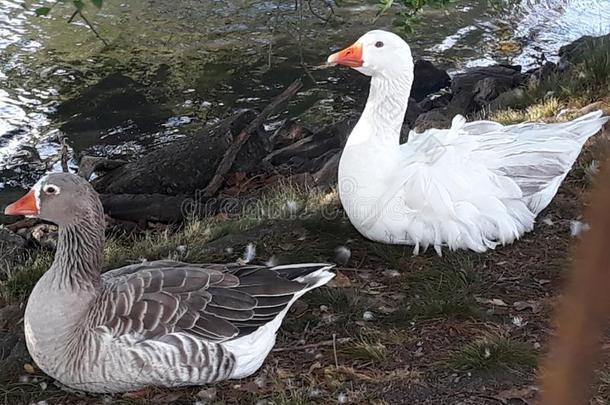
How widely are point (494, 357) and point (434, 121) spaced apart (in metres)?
4.61

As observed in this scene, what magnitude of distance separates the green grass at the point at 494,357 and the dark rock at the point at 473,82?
5.00m

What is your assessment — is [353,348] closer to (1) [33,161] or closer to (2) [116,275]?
(2) [116,275]

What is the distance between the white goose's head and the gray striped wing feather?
5.12ft

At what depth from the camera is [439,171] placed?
4.48 meters

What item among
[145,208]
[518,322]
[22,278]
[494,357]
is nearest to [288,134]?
[145,208]

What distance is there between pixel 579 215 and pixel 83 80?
765 centimetres

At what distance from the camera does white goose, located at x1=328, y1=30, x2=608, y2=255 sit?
446cm

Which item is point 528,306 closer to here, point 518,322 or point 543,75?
point 518,322

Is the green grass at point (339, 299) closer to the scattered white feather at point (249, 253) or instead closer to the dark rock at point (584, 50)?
the scattered white feather at point (249, 253)

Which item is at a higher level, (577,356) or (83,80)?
(577,356)

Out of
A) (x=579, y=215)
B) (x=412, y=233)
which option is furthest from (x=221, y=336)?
(x=579, y=215)

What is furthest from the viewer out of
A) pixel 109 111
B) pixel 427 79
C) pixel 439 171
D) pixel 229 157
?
pixel 427 79

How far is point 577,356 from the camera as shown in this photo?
0.41m

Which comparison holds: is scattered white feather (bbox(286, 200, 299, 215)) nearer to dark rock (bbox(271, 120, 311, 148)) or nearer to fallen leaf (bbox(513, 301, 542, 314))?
fallen leaf (bbox(513, 301, 542, 314))
